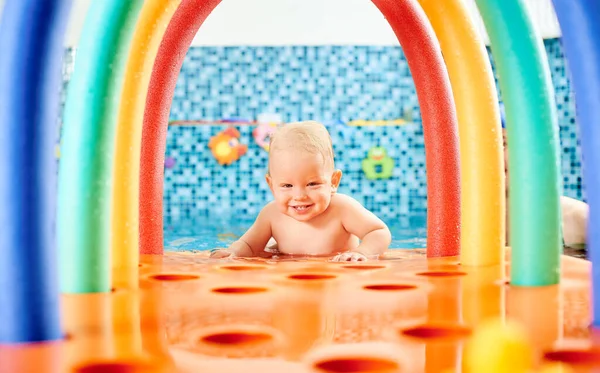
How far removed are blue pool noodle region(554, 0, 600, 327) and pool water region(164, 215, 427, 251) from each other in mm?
3191

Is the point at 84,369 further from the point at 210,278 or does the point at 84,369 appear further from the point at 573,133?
the point at 573,133

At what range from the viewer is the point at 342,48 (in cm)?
582

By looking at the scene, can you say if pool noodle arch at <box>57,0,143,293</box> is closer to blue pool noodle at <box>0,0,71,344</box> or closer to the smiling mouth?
blue pool noodle at <box>0,0,71,344</box>

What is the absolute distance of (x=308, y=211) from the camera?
1744 mm

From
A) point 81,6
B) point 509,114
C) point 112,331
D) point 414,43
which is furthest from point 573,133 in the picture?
point 112,331

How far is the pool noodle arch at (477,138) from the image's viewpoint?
3.31ft

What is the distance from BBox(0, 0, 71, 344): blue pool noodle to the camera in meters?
0.47

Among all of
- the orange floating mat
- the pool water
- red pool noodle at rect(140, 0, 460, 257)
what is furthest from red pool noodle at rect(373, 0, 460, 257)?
the pool water

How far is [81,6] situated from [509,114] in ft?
17.7

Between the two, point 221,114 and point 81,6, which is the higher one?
point 81,6

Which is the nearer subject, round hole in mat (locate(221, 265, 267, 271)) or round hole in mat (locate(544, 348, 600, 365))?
round hole in mat (locate(544, 348, 600, 365))

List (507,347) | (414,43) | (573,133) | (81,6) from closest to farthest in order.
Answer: (507,347) < (414,43) < (81,6) < (573,133)

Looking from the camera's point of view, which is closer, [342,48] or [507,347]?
[507,347]

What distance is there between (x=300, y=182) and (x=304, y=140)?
0.11 meters
